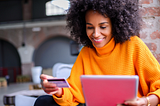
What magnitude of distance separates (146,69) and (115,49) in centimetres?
23

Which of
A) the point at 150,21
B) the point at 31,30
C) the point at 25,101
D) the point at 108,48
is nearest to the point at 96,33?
the point at 108,48

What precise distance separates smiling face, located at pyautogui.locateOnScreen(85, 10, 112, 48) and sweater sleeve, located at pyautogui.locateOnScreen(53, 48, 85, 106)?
0.26 metres

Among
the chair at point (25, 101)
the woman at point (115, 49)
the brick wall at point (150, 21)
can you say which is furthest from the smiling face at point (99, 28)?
the chair at point (25, 101)

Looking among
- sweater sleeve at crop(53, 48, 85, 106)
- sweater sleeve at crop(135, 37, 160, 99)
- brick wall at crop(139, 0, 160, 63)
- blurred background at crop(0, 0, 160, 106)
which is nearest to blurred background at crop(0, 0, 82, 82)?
blurred background at crop(0, 0, 160, 106)

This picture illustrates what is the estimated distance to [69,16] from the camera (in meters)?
1.26

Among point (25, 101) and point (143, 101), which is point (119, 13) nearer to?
point (143, 101)

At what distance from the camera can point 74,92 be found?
1.15 meters

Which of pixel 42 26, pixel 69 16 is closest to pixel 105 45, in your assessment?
pixel 69 16

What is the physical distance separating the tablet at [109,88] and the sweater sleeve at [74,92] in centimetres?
31

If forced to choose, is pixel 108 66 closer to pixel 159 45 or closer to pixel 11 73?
pixel 159 45

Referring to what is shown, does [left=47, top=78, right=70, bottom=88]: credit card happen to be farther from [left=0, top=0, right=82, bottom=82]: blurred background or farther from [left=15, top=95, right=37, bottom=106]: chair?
[left=0, top=0, right=82, bottom=82]: blurred background

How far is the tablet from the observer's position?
688mm

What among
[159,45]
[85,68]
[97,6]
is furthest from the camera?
[159,45]

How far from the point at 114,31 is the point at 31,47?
9.45 meters
